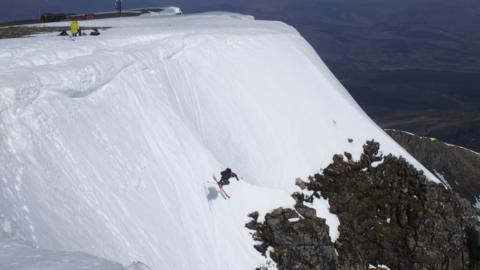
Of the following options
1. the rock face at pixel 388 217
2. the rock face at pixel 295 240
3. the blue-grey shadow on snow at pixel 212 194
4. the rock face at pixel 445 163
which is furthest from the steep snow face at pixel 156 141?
the rock face at pixel 445 163

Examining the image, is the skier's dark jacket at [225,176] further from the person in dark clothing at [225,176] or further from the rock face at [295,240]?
the rock face at [295,240]

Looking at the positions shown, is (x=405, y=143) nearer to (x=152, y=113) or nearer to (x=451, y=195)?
(x=451, y=195)

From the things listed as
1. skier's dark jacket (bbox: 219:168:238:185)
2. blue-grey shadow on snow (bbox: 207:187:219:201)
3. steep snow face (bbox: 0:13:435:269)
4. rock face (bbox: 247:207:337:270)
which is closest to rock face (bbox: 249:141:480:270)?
rock face (bbox: 247:207:337:270)

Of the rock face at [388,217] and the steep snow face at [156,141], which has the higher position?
the steep snow face at [156,141]

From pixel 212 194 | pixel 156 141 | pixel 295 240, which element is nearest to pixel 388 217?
pixel 295 240

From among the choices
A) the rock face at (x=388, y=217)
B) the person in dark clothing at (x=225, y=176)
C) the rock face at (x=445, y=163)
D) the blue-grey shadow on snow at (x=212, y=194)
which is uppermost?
the person in dark clothing at (x=225, y=176)

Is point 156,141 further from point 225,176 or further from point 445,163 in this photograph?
point 445,163

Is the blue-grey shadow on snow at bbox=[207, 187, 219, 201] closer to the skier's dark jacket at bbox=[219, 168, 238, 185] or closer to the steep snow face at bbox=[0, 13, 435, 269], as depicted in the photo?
the steep snow face at bbox=[0, 13, 435, 269]
